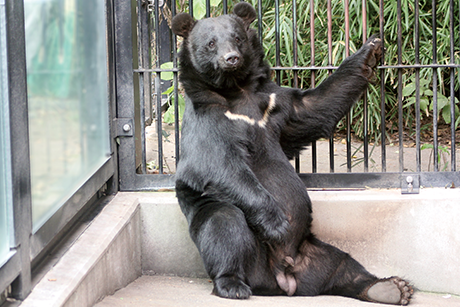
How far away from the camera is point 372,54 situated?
4043mm

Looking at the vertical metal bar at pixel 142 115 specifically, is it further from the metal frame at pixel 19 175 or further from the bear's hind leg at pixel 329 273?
the metal frame at pixel 19 175

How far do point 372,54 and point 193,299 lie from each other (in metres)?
2.06

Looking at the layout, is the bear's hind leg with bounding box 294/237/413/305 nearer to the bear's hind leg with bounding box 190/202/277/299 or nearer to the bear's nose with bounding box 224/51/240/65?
the bear's hind leg with bounding box 190/202/277/299

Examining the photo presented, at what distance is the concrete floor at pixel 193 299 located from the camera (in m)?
3.16

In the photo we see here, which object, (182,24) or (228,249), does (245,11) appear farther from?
(228,249)

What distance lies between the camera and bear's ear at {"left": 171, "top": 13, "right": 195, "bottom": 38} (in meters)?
3.90

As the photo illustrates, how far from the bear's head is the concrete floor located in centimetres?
133

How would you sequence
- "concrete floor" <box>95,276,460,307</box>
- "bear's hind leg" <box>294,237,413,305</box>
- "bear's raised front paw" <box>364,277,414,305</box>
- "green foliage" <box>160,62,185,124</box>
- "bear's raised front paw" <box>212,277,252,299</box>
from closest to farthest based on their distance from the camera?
"concrete floor" <box>95,276,460,307</box> < "bear's raised front paw" <box>212,277,252,299</box> < "bear's raised front paw" <box>364,277,414,305</box> < "bear's hind leg" <box>294,237,413,305</box> < "green foliage" <box>160,62,185,124</box>

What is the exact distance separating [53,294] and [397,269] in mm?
2434

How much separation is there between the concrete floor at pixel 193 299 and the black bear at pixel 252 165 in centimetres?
11

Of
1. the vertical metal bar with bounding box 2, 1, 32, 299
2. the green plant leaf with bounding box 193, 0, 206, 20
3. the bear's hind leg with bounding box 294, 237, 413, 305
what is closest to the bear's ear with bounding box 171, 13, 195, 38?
the green plant leaf with bounding box 193, 0, 206, 20

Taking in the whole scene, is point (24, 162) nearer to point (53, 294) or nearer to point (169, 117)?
point (53, 294)

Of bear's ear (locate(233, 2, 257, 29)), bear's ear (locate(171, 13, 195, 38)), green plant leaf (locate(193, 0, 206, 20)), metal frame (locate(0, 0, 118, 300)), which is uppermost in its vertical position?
green plant leaf (locate(193, 0, 206, 20))

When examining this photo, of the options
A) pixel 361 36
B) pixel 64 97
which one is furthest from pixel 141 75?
pixel 361 36
